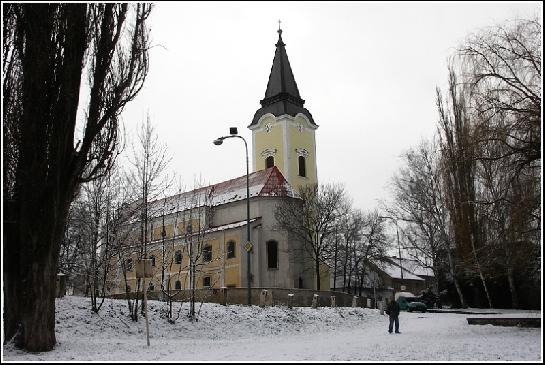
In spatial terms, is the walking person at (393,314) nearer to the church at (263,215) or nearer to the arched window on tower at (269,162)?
the church at (263,215)

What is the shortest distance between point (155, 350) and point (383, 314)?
18.9m

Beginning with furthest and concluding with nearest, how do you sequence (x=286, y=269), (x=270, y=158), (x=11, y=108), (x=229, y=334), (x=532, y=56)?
1. (x=270, y=158)
2. (x=286, y=269)
3. (x=229, y=334)
4. (x=532, y=56)
5. (x=11, y=108)

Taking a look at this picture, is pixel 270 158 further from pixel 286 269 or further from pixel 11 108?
pixel 11 108

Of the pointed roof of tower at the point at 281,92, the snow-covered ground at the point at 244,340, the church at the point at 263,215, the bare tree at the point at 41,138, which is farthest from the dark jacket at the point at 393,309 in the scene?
the pointed roof of tower at the point at 281,92

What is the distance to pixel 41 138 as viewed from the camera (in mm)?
12617

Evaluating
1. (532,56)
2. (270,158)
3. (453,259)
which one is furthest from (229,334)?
(270,158)

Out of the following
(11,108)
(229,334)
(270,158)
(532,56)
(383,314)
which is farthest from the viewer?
(270,158)

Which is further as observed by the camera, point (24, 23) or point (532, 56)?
point (532, 56)

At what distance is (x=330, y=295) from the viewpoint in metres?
30.9

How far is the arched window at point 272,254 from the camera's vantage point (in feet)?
142

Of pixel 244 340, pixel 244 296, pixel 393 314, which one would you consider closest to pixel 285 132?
pixel 244 296

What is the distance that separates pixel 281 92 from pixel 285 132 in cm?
415

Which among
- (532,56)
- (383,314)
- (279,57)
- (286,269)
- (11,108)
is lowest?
(383,314)

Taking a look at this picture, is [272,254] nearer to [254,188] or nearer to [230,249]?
[230,249]
